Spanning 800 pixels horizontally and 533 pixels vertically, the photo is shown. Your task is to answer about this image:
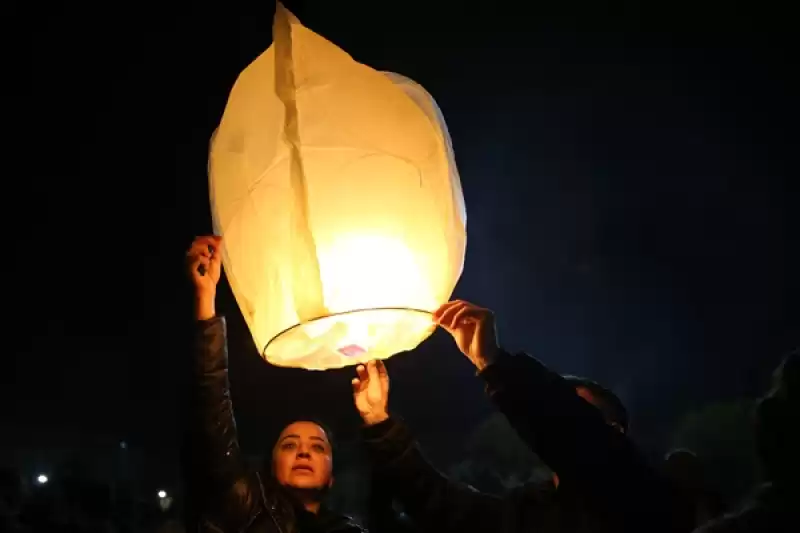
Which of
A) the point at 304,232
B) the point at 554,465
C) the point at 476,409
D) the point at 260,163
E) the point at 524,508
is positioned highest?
the point at 260,163

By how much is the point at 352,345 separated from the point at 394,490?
613 millimetres

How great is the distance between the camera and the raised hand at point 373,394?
2332mm

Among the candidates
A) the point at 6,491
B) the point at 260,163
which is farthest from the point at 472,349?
the point at 6,491

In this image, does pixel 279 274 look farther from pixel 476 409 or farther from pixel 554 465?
pixel 476 409

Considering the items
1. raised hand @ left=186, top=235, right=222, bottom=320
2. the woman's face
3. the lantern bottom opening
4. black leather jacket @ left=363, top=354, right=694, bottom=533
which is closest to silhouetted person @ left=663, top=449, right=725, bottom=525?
black leather jacket @ left=363, top=354, right=694, bottom=533

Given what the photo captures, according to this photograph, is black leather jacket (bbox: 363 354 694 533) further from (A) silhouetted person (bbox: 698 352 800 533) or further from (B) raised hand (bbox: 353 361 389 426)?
(B) raised hand (bbox: 353 361 389 426)

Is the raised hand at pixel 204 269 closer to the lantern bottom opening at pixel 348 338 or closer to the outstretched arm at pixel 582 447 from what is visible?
the lantern bottom opening at pixel 348 338

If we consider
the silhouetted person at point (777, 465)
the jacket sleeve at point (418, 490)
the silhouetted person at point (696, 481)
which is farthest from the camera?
the silhouetted person at point (696, 481)

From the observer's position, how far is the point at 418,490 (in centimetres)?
231

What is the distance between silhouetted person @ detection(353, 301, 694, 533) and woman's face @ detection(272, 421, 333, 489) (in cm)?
22

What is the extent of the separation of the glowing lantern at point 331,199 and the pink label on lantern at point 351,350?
0.02 metres

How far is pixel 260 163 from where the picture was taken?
6.15 ft

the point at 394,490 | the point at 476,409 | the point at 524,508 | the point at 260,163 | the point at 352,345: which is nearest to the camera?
the point at 260,163

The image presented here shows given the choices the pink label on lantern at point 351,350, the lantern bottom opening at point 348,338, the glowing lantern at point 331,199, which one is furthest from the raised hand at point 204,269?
the pink label on lantern at point 351,350
